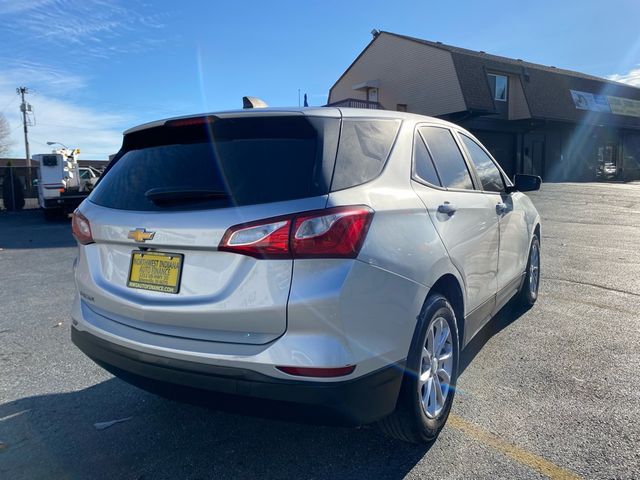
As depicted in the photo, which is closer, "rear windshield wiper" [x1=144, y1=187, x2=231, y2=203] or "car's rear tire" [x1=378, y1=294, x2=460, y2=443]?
"rear windshield wiper" [x1=144, y1=187, x2=231, y2=203]

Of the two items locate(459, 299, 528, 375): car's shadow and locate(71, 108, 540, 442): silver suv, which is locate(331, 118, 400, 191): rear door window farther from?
locate(459, 299, 528, 375): car's shadow

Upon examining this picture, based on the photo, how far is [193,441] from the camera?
2898 mm

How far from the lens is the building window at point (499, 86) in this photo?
87.4ft

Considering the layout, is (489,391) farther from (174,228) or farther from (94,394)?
(94,394)

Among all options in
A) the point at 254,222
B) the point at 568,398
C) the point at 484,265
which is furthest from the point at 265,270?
the point at 568,398

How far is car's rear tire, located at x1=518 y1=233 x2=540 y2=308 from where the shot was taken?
5.12 m

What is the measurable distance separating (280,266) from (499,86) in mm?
28284

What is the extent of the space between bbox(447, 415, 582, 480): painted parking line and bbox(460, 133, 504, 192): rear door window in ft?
5.89

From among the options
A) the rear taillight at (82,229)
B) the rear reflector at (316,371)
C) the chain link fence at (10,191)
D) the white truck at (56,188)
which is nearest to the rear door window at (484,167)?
the rear reflector at (316,371)

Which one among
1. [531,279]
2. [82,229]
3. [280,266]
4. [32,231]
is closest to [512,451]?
[280,266]

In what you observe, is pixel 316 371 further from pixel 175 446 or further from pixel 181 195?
pixel 175 446

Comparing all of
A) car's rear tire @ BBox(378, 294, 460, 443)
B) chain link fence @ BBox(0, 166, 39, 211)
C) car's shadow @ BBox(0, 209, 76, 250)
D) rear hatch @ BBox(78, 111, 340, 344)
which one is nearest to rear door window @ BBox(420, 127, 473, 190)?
car's rear tire @ BBox(378, 294, 460, 443)

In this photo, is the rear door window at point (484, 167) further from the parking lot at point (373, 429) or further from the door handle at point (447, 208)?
the parking lot at point (373, 429)

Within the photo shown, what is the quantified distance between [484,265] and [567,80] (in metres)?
31.4
